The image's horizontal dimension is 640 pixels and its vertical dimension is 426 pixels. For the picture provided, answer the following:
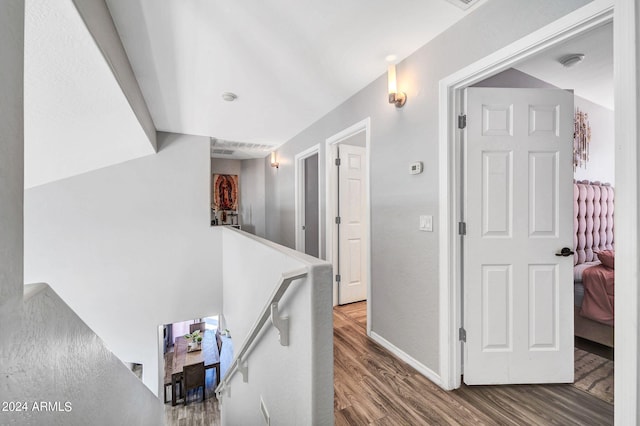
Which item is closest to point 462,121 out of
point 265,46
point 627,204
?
point 627,204

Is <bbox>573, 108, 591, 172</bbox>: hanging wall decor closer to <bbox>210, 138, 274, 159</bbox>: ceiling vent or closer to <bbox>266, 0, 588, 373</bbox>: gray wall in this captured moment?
<bbox>266, 0, 588, 373</bbox>: gray wall

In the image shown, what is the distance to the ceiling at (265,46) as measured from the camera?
150 cm

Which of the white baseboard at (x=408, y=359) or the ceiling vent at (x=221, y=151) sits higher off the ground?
the ceiling vent at (x=221, y=151)

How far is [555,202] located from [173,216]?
4197mm

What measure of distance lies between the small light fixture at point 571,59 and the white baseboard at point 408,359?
2.64 m

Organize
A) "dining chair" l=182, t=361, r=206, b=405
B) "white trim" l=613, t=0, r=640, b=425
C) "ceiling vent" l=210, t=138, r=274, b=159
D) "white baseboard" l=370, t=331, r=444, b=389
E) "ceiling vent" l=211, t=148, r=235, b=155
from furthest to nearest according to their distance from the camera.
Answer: "dining chair" l=182, t=361, r=206, b=405 < "ceiling vent" l=211, t=148, r=235, b=155 < "ceiling vent" l=210, t=138, r=274, b=159 < "white baseboard" l=370, t=331, r=444, b=389 < "white trim" l=613, t=0, r=640, b=425

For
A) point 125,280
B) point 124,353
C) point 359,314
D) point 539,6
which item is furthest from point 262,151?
point 539,6

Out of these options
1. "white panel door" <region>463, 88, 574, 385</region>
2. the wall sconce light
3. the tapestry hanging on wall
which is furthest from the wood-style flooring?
the tapestry hanging on wall

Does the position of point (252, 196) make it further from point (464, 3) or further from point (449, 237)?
point (464, 3)

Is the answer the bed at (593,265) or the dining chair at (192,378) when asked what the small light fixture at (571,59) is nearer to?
the bed at (593,265)

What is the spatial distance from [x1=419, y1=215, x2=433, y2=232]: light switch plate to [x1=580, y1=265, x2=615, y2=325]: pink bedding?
5.98 ft

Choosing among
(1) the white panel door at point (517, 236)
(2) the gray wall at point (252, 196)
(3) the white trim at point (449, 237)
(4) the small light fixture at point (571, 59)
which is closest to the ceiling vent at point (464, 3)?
(3) the white trim at point (449, 237)

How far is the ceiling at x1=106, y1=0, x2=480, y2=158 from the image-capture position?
4.92ft

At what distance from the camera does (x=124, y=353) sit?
A: 3.37 m
